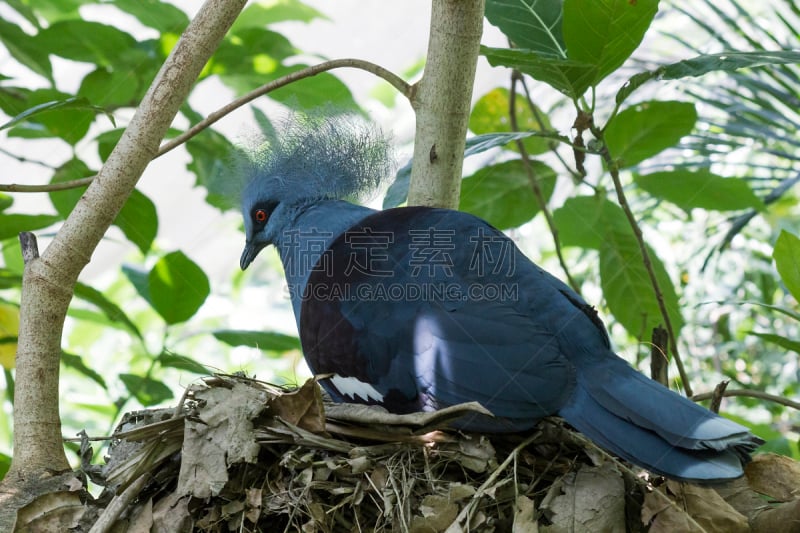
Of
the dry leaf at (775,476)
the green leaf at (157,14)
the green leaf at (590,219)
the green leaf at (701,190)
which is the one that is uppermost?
the green leaf at (157,14)

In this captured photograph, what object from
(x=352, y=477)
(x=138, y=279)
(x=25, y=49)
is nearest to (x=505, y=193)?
(x=352, y=477)

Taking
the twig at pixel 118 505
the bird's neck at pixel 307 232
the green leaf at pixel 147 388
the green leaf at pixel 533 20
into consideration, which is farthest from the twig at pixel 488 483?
the green leaf at pixel 147 388

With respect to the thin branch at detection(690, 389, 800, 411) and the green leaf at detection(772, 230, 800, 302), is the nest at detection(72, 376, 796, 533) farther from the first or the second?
the green leaf at detection(772, 230, 800, 302)

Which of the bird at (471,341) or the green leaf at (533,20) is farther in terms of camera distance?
the green leaf at (533,20)

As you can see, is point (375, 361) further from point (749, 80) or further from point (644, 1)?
point (749, 80)

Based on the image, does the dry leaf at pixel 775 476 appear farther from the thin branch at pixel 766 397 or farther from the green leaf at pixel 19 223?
the green leaf at pixel 19 223

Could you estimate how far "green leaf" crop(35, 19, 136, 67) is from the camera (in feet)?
6.39

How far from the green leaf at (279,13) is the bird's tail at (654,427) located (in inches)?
59.3

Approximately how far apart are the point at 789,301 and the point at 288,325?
2.28 metres

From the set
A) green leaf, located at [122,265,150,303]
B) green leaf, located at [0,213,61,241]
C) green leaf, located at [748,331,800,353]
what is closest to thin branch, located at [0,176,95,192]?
green leaf, located at [0,213,61,241]

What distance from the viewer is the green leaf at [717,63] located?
1365 mm

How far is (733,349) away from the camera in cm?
331

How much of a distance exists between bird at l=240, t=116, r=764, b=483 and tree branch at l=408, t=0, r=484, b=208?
0.34ft

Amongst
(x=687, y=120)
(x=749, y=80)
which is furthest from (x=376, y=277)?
(x=749, y=80)
